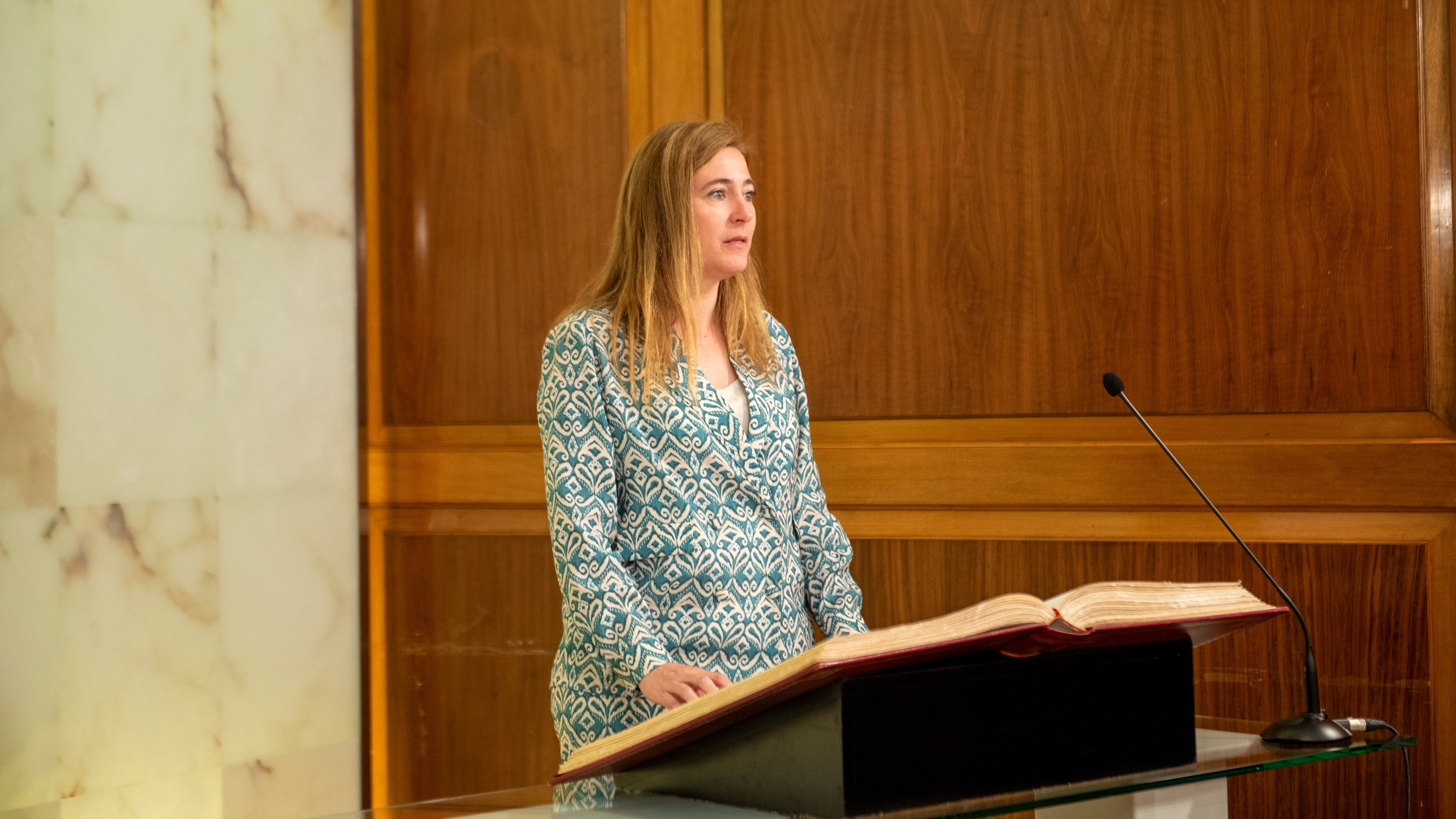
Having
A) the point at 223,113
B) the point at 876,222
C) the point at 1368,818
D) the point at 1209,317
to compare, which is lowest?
the point at 1368,818

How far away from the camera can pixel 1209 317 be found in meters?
2.83

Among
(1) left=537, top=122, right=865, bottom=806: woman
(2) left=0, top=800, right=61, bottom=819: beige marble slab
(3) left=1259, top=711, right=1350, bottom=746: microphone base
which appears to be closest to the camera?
(3) left=1259, top=711, right=1350, bottom=746: microphone base

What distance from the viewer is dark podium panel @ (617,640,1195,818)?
43.3 inches

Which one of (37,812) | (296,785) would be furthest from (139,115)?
(296,785)

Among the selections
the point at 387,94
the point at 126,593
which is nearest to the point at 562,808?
the point at 126,593

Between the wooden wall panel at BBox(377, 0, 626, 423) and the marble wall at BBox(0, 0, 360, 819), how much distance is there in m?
0.14

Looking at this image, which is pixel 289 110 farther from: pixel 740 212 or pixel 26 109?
pixel 740 212

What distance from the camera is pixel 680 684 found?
5.32ft

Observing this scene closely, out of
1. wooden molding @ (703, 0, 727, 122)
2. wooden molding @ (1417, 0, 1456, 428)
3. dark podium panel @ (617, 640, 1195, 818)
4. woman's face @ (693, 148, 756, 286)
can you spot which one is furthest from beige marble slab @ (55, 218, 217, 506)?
wooden molding @ (1417, 0, 1456, 428)

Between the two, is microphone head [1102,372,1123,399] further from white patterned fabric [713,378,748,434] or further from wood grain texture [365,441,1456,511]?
wood grain texture [365,441,1456,511]

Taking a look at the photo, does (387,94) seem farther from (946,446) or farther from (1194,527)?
(1194,527)

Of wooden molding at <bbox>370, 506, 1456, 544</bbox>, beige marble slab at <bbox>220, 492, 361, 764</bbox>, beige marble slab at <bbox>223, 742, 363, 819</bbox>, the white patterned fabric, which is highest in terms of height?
the white patterned fabric

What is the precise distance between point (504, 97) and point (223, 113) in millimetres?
698

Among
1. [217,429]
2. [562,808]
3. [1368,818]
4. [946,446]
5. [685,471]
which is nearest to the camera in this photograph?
[562,808]
